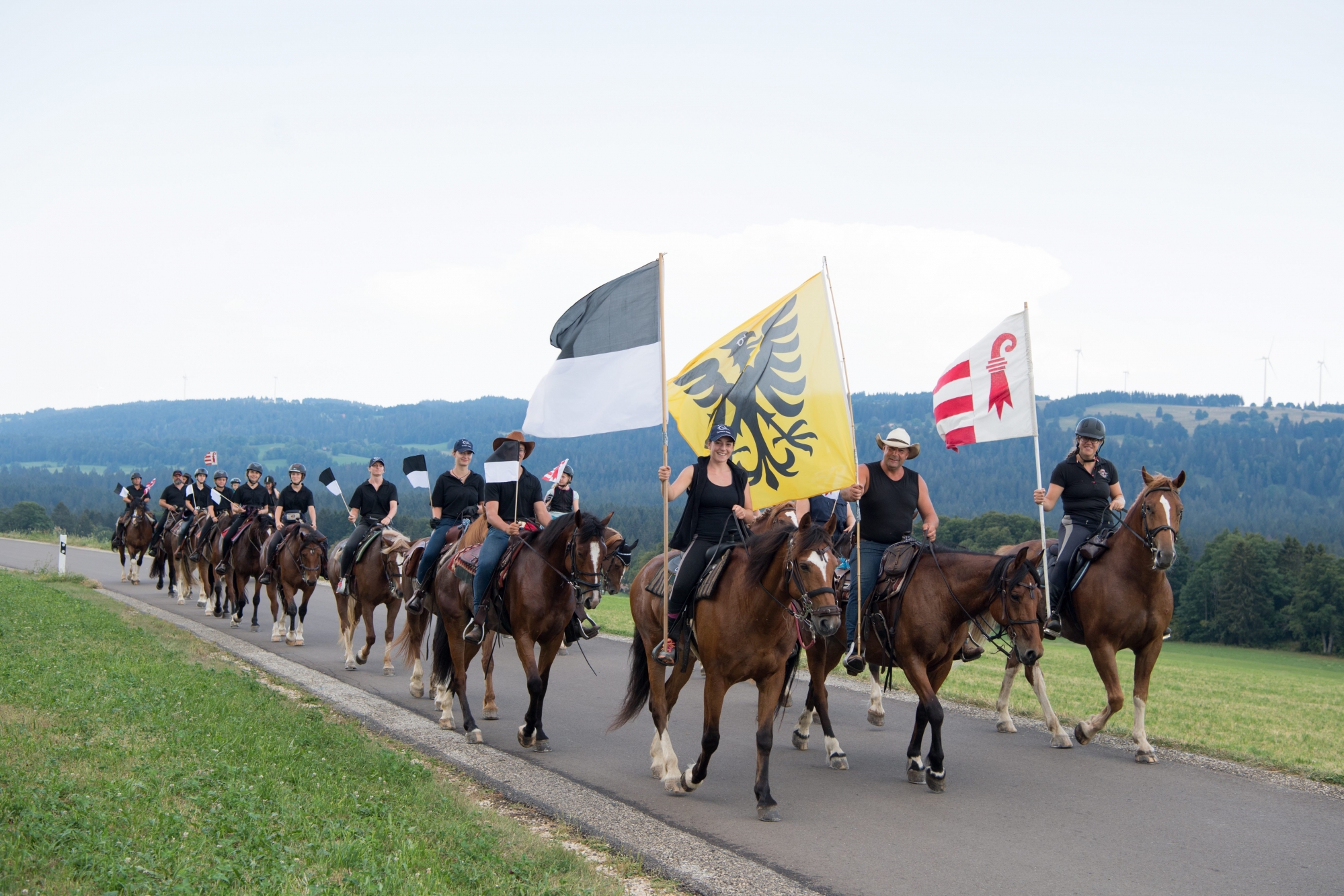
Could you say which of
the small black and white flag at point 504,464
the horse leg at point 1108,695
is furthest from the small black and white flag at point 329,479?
the horse leg at point 1108,695

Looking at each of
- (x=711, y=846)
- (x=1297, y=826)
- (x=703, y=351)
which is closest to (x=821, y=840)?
(x=711, y=846)

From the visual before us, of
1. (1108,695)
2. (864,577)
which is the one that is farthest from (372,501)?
(1108,695)

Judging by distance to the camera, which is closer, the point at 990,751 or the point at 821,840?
the point at 821,840

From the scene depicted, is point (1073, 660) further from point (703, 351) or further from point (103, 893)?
point (103, 893)

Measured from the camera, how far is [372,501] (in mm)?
17031

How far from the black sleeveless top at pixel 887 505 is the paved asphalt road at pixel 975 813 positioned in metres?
2.19

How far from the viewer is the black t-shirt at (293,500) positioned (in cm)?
2045

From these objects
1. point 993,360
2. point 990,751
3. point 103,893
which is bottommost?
point 990,751

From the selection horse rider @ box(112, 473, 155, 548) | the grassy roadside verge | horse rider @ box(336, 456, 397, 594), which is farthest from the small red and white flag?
horse rider @ box(112, 473, 155, 548)

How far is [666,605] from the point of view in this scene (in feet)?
29.6

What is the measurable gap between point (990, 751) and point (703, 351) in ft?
16.4

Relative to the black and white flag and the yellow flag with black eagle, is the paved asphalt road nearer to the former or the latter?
the yellow flag with black eagle

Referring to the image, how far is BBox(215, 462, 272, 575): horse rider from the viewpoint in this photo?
72.0 feet

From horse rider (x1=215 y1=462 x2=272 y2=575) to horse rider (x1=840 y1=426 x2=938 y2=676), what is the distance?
14.6m
